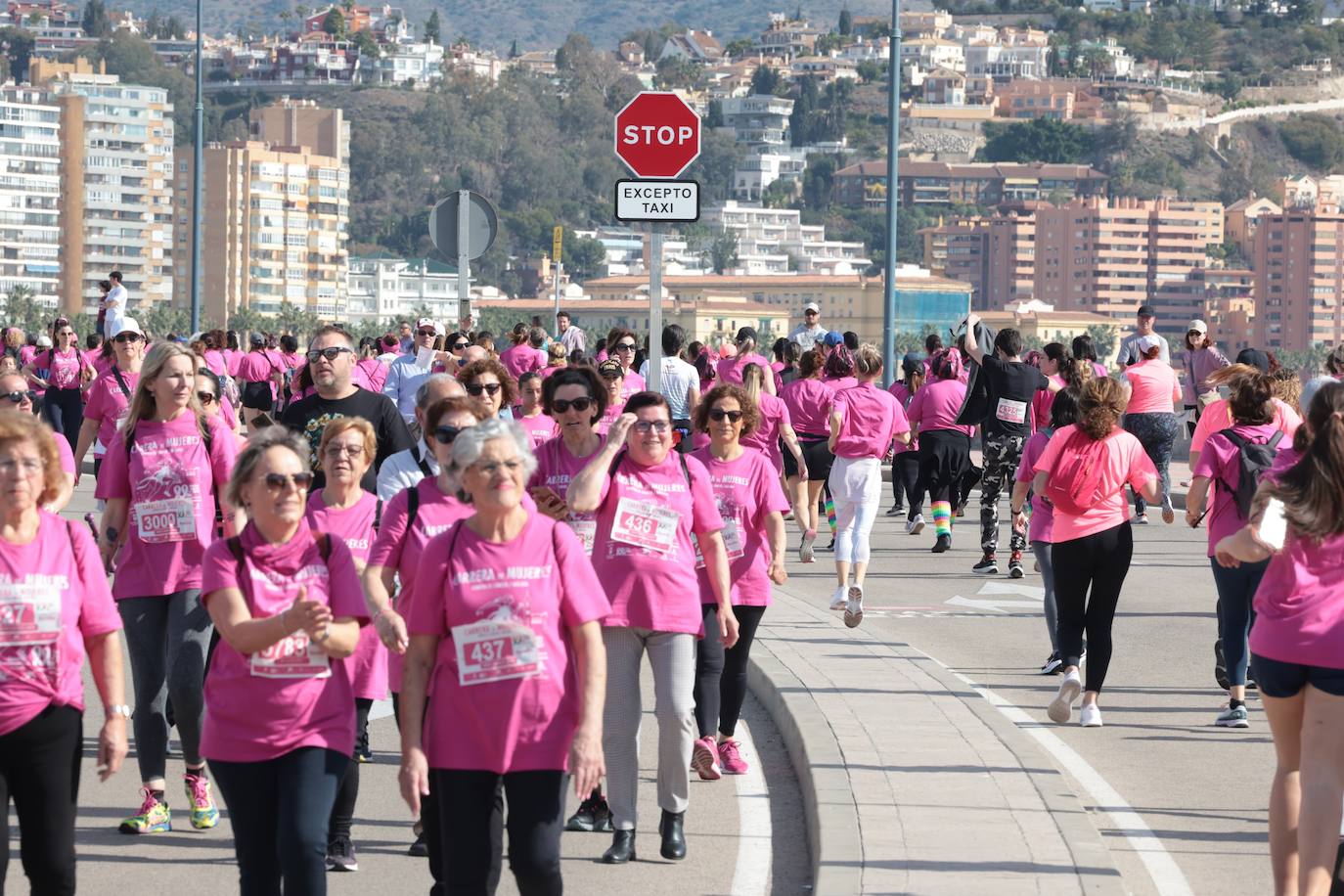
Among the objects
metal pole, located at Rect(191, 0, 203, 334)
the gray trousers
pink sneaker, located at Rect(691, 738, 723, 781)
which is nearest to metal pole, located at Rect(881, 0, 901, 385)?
metal pole, located at Rect(191, 0, 203, 334)

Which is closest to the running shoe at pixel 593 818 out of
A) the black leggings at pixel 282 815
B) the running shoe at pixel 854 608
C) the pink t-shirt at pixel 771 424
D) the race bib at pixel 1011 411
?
the black leggings at pixel 282 815

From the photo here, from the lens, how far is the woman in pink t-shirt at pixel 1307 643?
555cm

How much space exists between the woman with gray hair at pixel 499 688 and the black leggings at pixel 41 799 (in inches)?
31.5

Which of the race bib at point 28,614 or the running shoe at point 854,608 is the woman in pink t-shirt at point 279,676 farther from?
the running shoe at point 854,608

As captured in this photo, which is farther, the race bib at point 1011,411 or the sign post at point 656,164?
the race bib at point 1011,411

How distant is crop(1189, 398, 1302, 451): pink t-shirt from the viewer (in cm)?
902

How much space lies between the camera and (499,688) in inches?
193

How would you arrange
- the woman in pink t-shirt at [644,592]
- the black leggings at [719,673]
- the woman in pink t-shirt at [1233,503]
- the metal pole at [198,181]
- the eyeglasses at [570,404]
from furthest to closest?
1. the metal pole at [198,181]
2. the woman in pink t-shirt at [1233,503]
3. the black leggings at [719,673]
4. the eyeglasses at [570,404]
5. the woman in pink t-shirt at [644,592]

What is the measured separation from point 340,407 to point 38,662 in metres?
3.19

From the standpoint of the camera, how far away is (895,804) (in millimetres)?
7242

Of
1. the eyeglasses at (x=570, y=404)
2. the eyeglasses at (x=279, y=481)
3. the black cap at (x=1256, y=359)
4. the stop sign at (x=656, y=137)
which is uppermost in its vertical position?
the stop sign at (x=656, y=137)

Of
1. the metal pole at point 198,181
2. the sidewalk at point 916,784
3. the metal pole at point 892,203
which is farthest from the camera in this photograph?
the metal pole at point 198,181

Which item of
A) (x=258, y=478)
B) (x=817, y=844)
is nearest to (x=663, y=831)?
(x=817, y=844)

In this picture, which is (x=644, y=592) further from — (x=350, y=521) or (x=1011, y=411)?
(x=1011, y=411)
